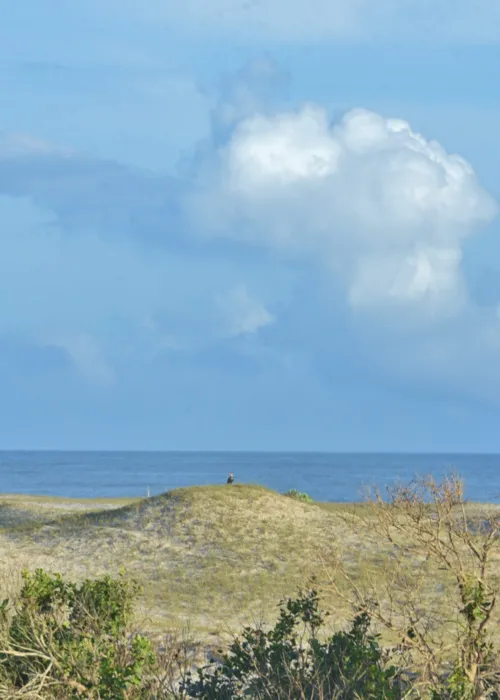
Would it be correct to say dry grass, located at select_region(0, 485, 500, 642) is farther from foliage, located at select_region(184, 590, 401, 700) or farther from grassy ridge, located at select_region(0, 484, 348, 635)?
foliage, located at select_region(184, 590, 401, 700)

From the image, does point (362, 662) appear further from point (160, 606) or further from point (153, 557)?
point (153, 557)

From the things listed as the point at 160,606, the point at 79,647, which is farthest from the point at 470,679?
the point at 160,606

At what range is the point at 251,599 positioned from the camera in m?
26.9

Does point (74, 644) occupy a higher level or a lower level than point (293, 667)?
higher

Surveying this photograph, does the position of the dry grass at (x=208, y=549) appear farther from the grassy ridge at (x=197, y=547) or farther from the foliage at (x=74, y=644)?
the foliage at (x=74, y=644)

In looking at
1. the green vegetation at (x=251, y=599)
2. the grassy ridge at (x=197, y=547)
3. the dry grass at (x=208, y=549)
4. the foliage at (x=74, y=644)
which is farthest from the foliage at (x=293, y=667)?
the grassy ridge at (x=197, y=547)

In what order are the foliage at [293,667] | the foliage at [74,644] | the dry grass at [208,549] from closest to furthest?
the foliage at [74,644], the foliage at [293,667], the dry grass at [208,549]

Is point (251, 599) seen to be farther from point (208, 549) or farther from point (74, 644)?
point (74, 644)

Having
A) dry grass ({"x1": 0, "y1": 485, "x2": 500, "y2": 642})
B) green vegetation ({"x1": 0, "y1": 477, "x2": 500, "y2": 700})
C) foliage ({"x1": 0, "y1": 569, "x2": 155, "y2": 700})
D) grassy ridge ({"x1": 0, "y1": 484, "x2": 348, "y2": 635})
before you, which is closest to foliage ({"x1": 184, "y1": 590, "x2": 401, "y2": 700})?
green vegetation ({"x1": 0, "y1": 477, "x2": 500, "y2": 700})

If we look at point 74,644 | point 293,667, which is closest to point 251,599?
point 293,667

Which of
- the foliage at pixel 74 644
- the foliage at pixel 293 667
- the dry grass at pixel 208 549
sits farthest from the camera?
the dry grass at pixel 208 549

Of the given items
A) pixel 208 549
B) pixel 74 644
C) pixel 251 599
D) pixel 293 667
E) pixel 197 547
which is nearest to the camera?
pixel 74 644

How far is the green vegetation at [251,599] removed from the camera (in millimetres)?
11953

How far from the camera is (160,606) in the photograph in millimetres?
25859
